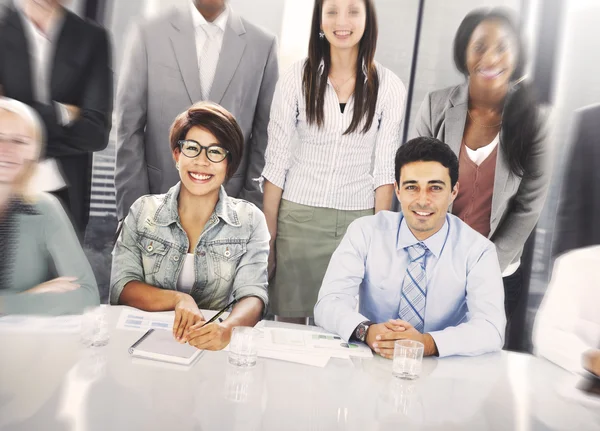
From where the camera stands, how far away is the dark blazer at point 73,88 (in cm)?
243

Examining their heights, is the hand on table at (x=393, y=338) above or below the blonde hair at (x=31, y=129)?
below

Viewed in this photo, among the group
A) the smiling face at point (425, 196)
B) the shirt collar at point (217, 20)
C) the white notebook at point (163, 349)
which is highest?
the shirt collar at point (217, 20)

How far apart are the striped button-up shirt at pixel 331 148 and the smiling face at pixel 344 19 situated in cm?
16

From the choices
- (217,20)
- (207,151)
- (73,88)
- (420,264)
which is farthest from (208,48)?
(420,264)

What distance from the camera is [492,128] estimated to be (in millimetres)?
2539

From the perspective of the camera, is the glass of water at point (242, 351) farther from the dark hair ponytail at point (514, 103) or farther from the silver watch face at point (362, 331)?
the dark hair ponytail at point (514, 103)

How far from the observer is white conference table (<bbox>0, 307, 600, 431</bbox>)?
142cm

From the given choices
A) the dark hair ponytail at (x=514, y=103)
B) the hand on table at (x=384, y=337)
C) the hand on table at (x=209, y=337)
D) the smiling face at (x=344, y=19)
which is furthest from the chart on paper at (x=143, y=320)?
the dark hair ponytail at (x=514, y=103)

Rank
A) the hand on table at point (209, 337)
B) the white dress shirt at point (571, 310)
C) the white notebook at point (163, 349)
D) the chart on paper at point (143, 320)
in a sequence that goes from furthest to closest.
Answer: the white dress shirt at point (571, 310), the chart on paper at point (143, 320), the hand on table at point (209, 337), the white notebook at point (163, 349)

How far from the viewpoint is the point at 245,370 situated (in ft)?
5.58

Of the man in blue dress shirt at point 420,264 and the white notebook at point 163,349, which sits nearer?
the white notebook at point 163,349

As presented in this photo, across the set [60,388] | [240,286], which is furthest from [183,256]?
[60,388]

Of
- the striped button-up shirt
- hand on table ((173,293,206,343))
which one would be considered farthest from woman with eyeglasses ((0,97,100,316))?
the striped button-up shirt

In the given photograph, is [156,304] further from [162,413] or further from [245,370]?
[162,413]
